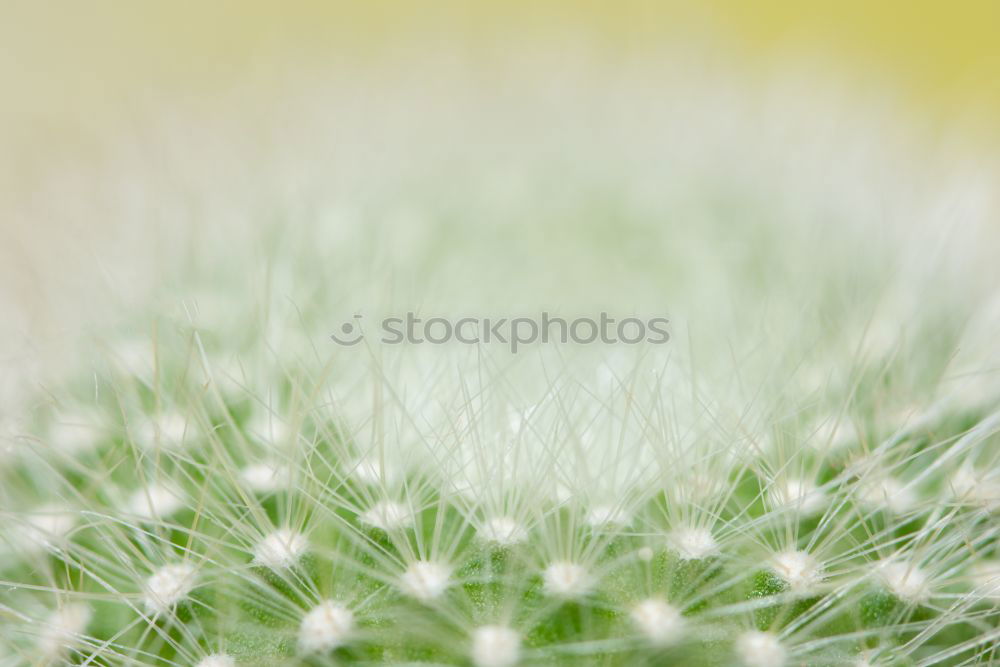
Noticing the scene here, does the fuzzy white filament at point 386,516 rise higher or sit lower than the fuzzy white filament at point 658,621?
higher

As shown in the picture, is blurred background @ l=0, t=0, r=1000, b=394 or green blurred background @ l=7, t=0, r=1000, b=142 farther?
green blurred background @ l=7, t=0, r=1000, b=142

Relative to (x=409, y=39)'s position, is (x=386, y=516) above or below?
below

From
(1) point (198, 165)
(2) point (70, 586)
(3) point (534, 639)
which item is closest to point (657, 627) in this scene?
(3) point (534, 639)

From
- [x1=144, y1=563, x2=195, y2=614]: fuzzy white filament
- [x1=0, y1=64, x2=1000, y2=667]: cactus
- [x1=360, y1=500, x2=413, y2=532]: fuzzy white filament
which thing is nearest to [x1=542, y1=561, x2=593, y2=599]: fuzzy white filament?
[x1=0, y1=64, x2=1000, y2=667]: cactus

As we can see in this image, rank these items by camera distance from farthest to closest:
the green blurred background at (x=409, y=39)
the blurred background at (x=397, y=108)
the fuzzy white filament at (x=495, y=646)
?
the green blurred background at (x=409, y=39) → the blurred background at (x=397, y=108) → the fuzzy white filament at (x=495, y=646)

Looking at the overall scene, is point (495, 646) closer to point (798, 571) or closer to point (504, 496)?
point (504, 496)

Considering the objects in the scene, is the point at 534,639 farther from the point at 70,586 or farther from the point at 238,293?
the point at 238,293

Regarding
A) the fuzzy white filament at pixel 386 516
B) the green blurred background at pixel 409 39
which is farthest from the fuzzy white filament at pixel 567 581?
the green blurred background at pixel 409 39

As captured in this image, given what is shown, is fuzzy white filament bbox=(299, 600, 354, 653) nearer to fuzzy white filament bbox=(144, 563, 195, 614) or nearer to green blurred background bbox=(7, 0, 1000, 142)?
fuzzy white filament bbox=(144, 563, 195, 614)

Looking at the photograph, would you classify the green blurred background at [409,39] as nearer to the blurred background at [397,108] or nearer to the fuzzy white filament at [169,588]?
the blurred background at [397,108]

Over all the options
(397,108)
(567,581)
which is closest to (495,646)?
(567,581)

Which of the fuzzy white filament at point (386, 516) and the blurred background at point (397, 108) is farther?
the blurred background at point (397, 108)
